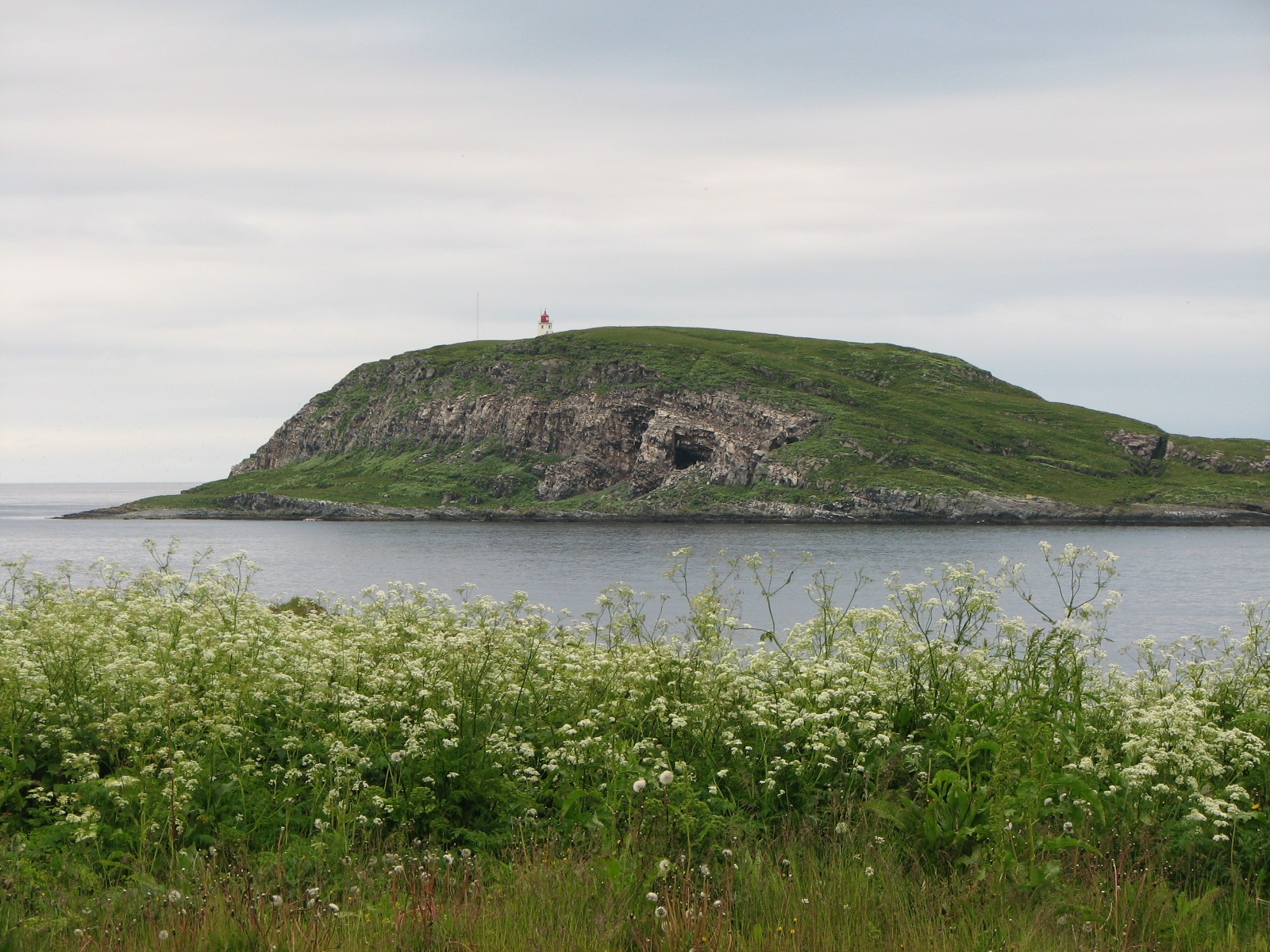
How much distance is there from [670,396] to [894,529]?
72490 millimetres

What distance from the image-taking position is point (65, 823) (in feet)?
22.2

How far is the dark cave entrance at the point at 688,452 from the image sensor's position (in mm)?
185875

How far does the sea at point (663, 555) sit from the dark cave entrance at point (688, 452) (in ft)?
115

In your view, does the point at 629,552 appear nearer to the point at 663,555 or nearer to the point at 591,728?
the point at 663,555

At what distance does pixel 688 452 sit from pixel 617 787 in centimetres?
18213

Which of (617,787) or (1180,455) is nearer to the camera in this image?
(617,787)

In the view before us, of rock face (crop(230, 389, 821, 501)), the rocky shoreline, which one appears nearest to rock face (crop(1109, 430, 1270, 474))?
the rocky shoreline

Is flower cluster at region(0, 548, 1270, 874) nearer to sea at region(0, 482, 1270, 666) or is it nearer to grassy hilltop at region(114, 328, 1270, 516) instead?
sea at region(0, 482, 1270, 666)

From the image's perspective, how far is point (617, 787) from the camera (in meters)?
6.89

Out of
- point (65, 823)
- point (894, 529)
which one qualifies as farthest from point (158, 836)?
point (894, 529)

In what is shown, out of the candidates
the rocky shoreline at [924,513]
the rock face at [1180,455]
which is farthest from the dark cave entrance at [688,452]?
the rock face at [1180,455]

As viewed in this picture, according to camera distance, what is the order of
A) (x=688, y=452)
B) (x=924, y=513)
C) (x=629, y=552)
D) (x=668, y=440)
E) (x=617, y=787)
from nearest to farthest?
(x=617, y=787) < (x=629, y=552) < (x=924, y=513) < (x=668, y=440) < (x=688, y=452)

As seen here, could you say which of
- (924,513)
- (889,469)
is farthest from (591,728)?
(889,469)

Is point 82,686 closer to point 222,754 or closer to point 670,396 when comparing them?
point 222,754
